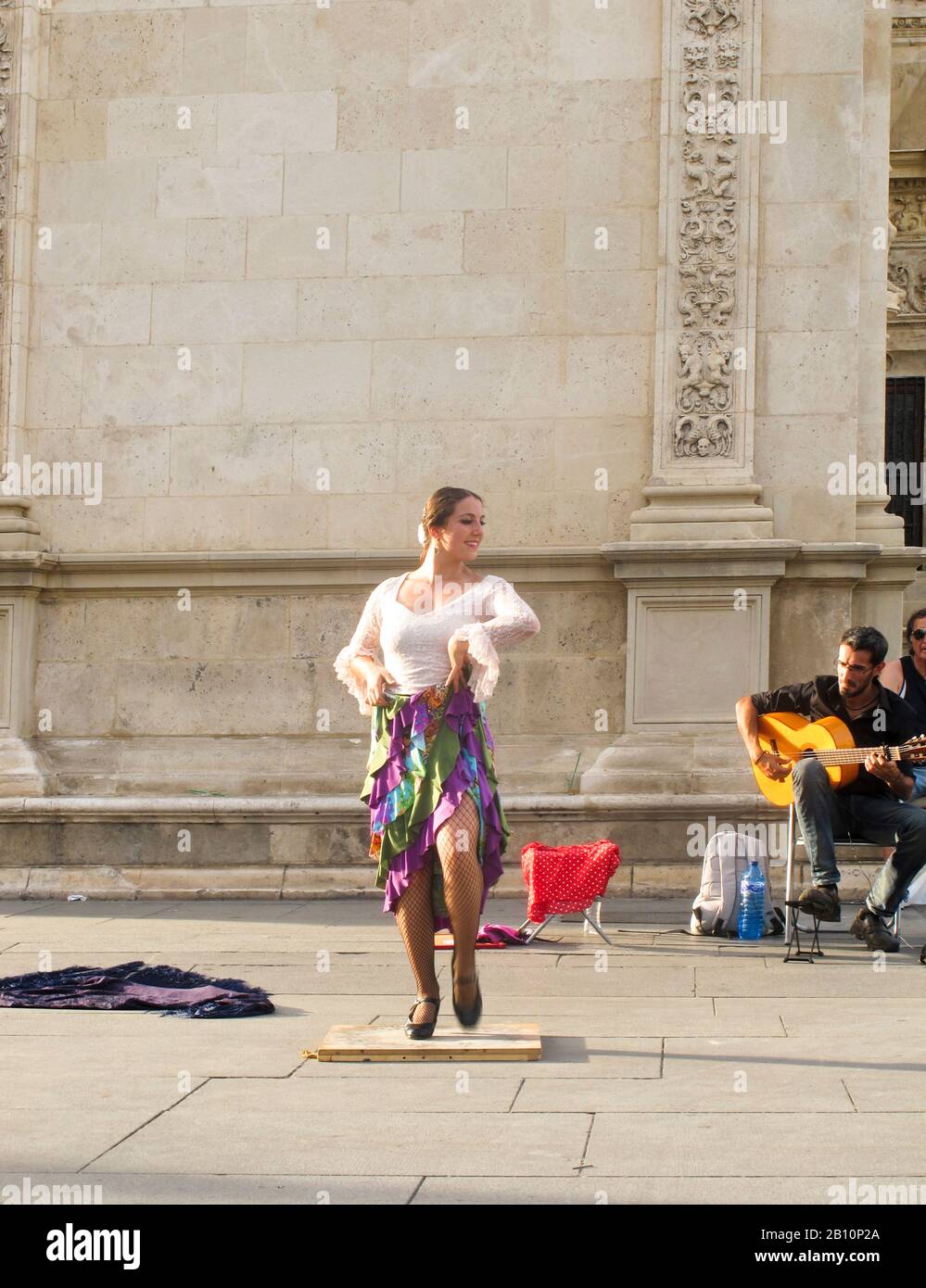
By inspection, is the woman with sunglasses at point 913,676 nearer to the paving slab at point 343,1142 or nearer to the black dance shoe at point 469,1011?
the black dance shoe at point 469,1011

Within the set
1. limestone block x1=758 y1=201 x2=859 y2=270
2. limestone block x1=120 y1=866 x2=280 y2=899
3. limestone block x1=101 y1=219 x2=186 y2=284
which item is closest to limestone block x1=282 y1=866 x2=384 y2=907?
limestone block x1=120 y1=866 x2=280 y2=899

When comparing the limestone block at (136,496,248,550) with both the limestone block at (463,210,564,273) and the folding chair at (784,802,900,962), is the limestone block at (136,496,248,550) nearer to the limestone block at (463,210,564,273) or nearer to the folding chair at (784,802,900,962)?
the limestone block at (463,210,564,273)

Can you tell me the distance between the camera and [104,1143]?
507cm

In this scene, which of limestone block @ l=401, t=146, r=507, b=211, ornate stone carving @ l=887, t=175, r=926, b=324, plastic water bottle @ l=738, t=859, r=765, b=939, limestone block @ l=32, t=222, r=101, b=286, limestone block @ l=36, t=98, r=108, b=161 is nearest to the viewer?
plastic water bottle @ l=738, t=859, r=765, b=939

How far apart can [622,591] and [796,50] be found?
13.0ft

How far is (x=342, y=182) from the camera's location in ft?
42.3

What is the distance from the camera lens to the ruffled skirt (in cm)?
671

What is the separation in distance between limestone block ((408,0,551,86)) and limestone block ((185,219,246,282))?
1.69m

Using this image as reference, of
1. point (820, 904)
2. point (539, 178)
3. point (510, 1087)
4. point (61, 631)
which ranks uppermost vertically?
point (539, 178)

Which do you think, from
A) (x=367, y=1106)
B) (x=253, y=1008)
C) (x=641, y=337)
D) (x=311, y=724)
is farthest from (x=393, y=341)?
(x=367, y=1106)

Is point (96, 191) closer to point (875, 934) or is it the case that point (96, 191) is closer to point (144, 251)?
point (144, 251)

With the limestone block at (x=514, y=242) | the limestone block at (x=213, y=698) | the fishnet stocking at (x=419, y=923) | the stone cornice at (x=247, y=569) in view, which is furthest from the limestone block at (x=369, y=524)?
the fishnet stocking at (x=419, y=923)

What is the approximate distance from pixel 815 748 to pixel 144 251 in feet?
21.6

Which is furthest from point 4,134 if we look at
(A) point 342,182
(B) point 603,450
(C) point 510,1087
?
(C) point 510,1087
